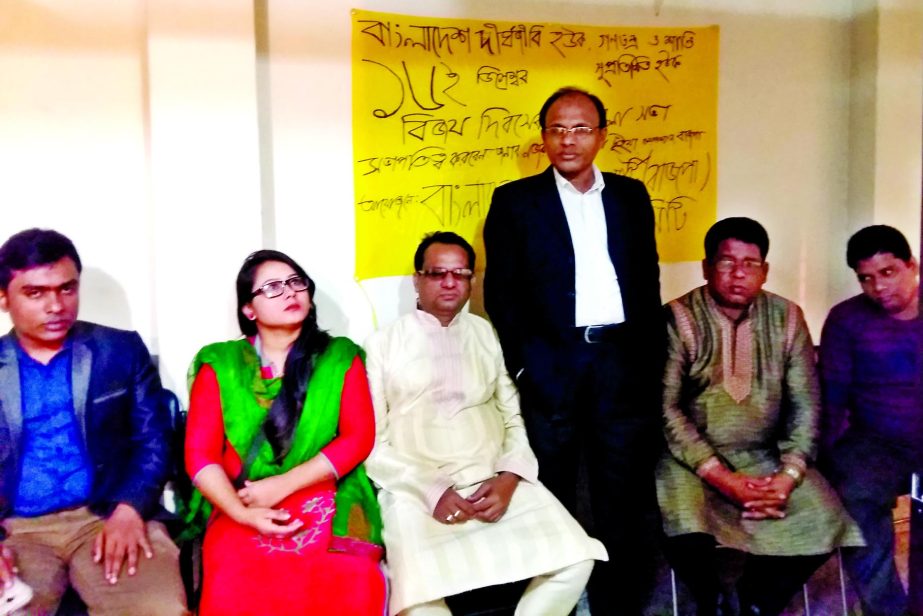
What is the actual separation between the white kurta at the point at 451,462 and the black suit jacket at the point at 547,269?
15 cm

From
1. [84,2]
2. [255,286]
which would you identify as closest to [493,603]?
[255,286]

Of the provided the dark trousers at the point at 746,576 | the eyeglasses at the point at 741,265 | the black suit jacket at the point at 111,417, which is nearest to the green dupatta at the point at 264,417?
the black suit jacket at the point at 111,417

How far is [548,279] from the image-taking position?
2.38 m

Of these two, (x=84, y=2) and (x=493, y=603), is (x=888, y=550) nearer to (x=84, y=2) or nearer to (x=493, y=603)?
(x=493, y=603)

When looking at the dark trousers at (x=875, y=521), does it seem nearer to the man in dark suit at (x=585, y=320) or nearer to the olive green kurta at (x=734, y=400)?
the olive green kurta at (x=734, y=400)

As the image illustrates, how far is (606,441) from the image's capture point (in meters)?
2.42

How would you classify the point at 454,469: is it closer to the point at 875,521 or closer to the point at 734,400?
the point at 734,400

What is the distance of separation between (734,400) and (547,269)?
825 mm

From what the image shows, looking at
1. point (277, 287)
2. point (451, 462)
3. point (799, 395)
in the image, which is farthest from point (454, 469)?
point (799, 395)

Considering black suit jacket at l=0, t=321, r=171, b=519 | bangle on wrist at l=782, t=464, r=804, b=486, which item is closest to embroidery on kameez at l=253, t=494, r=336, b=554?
black suit jacket at l=0, t=321, r=171, b=519

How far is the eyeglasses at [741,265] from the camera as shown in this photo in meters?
2.52

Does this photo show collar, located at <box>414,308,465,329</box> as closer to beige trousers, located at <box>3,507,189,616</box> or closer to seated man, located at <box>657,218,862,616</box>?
seated man, located at <box>657,218,862,616</box>

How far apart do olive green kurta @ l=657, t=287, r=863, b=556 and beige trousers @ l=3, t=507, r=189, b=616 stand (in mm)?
1543

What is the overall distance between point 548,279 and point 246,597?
128 centimetres
